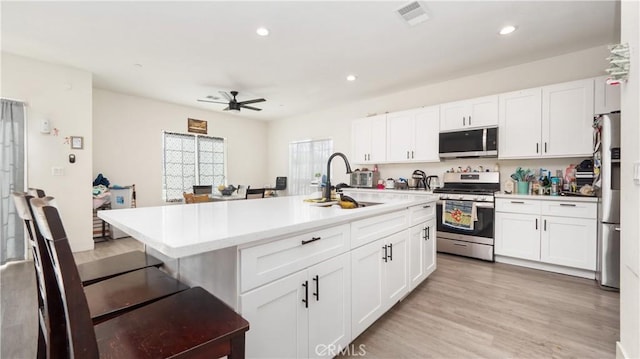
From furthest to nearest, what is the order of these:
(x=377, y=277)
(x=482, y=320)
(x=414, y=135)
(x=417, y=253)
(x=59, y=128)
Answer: (x=414, y=135)
(x=59, y=128)
(x=417, y=253)
(x=482, y=320)
(x=377, y=277)

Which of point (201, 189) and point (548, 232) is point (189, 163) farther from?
point (548, 232)

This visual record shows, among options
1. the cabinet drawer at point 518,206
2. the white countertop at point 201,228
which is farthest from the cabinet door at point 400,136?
the white countertop at point 201,228

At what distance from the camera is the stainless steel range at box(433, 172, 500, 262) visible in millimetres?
3602

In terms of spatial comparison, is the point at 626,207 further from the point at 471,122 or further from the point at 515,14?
the point at 471,122

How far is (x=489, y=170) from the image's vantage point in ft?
13.5

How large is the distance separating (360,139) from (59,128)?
483 cm

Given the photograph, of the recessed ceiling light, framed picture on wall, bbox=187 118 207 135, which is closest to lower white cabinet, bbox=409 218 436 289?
the recessed ceiling light

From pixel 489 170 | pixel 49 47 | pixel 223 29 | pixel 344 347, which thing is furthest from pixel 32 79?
pixel 489 170

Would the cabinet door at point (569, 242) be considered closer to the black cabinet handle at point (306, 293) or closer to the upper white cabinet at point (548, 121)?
the upper white cabinet at point (548, 121)

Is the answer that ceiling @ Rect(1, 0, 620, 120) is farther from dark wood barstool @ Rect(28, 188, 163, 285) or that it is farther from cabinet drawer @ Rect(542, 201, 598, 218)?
dark wood barstool @ Rect(28, 188, 163, 285)

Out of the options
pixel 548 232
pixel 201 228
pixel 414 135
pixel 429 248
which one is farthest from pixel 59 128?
pixel 548 232

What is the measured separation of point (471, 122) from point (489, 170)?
2.59 ft

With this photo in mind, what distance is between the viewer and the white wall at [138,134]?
5.09 meters

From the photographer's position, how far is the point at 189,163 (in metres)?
6.38
